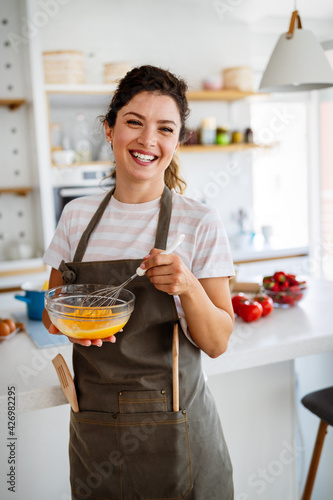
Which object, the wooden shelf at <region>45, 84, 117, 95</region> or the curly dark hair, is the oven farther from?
the curly dark hair

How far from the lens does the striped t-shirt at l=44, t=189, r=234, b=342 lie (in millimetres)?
1087

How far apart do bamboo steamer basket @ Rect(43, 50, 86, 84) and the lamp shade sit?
1.75 m

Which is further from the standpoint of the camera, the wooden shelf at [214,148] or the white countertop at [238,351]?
the wooden shelf at [214,148]

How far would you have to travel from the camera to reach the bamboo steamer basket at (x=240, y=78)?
385 cm

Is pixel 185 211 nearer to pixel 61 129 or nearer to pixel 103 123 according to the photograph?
pixel 103 123

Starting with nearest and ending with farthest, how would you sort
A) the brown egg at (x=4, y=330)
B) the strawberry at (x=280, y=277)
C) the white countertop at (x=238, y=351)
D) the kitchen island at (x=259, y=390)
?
the white countertop at (x=238, y=351), the kitchen island at (x=259, y=390), the brown egg at (x=4, y=330), the strawberry at (x=280, y=277)

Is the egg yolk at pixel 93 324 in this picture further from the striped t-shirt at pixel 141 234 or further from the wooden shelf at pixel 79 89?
the wooden shelf at pixel 79 89

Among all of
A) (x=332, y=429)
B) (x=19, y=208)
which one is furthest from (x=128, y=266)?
(x=19, y=208)

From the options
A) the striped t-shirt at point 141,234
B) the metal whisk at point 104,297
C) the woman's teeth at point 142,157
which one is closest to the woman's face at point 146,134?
the woman's teeth at point 142,157

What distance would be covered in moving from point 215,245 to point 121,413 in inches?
16.6

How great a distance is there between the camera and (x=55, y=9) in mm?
3486

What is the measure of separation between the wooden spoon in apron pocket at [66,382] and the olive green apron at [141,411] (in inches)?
0.6

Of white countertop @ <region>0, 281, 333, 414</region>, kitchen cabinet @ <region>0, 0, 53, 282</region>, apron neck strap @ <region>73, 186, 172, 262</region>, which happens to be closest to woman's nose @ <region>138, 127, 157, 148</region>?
apron neck strap @ <region>73, 186, 172, 262</region>

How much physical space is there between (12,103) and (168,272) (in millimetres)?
2714
